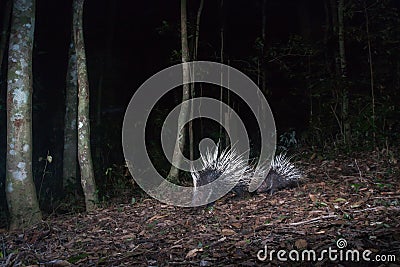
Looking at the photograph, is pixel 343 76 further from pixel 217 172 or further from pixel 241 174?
pixel 217 172

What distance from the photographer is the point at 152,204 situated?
263 inches

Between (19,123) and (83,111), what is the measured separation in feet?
3.21

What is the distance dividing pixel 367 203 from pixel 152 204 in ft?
10.6

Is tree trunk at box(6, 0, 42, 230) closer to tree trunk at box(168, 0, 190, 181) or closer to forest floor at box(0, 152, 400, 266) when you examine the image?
Result: forest floor at box(0, 152, 400, 266)

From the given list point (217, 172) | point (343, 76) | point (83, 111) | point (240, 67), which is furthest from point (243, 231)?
point (240, 67)

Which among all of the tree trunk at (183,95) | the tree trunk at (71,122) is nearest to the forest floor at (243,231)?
the tree trunk at (183,95)

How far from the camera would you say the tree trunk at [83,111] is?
21.7ft

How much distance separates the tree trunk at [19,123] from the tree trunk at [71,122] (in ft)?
9.12

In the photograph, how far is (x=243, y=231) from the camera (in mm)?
4637

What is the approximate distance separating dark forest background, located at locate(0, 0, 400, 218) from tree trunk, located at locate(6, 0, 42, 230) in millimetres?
1326

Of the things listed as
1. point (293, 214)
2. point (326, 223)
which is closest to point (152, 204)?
point (293, 214)

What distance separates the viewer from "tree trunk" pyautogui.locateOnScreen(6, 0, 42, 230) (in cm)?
603

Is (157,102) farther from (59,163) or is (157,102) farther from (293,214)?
(293,214)

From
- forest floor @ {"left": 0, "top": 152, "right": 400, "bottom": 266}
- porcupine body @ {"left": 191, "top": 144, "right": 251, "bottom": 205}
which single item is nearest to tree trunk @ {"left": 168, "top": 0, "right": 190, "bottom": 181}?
forest floor @ {"left": 0, "top": 152, "right": 400, "bottom": 266}
